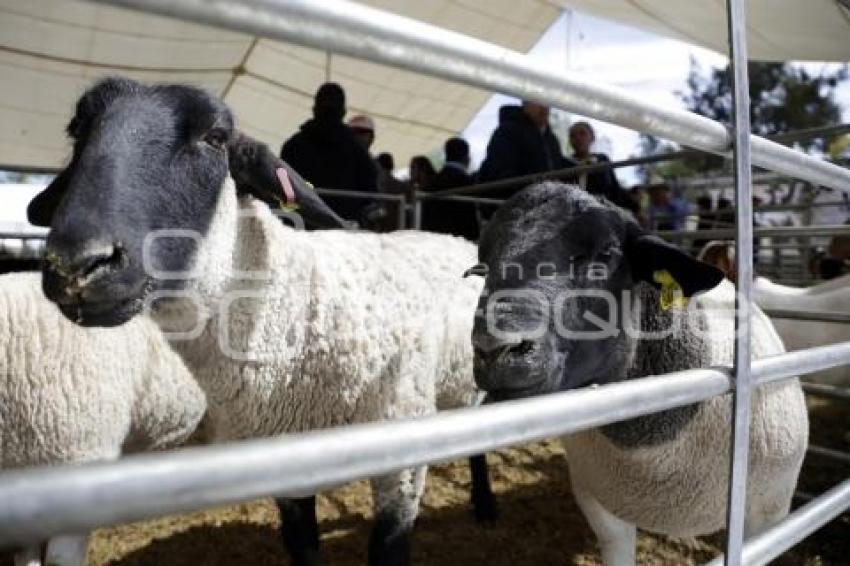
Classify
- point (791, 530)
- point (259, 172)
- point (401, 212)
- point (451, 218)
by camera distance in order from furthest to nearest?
1. point (451, 218)
2. point (401, 212)
3. point (259, 172)
4. point (791, 530)

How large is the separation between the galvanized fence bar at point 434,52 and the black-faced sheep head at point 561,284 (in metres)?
0.53

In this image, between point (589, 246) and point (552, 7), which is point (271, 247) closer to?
point (589, 246)

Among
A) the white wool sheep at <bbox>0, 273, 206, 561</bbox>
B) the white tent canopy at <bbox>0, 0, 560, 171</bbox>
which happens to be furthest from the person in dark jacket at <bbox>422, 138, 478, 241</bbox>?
the white wool sheep at <bbox>0, 273, 206, 561</bbox>

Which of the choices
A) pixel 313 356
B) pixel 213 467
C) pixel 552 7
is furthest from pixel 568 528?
pixel 552 7

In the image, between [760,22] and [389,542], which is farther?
[760,22]

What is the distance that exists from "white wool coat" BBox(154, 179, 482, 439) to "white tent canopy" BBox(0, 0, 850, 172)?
3.04 metres

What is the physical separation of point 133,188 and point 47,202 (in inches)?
23.6

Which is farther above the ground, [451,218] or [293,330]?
[451,218]

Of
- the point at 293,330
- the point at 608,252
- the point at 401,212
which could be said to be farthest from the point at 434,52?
the point at 401,212

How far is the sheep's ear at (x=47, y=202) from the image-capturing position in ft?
5.98

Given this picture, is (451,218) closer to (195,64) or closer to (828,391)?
(828,391)

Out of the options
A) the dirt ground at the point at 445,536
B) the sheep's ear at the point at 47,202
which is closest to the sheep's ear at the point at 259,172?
the sheep's ear at the point at 47,202

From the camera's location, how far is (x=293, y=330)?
204cm

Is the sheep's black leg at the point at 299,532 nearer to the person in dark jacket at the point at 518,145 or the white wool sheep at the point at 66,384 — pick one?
the white wool sheep at the point at 66,384
